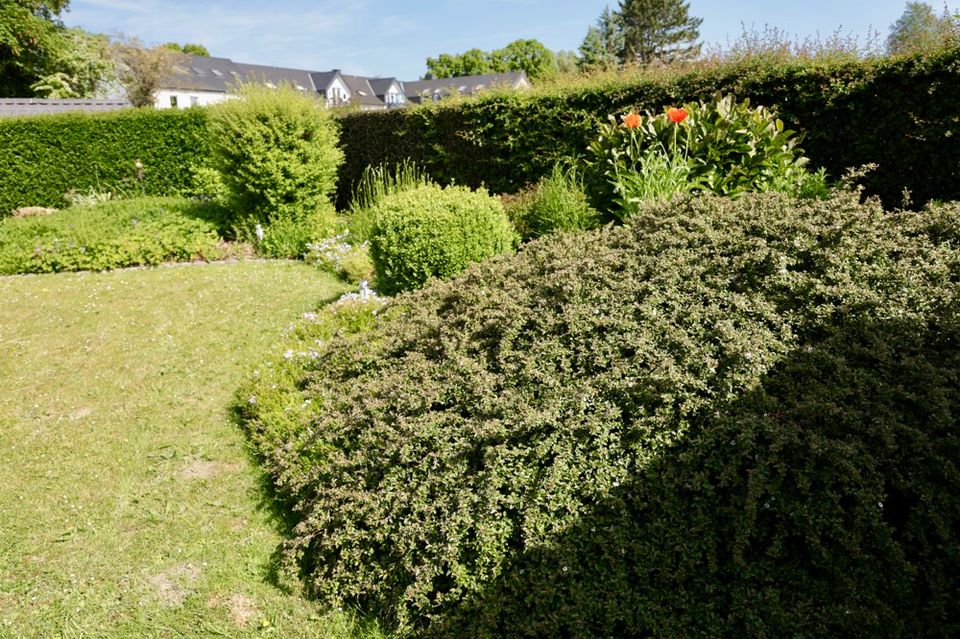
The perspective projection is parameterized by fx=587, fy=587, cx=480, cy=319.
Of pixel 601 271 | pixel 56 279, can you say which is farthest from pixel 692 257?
pixel 56 279

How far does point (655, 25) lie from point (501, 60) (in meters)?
21.7

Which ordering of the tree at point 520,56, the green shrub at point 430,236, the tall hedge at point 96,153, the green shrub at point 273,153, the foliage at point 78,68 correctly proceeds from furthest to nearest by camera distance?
the tree at point 520,56, the foliage at point 78,68, the tall hedge at point 96,153, the green shrub at point 273,153, the green shrub at point 430,236

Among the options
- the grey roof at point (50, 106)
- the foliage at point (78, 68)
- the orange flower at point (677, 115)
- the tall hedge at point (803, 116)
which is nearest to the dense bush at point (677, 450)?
the orange flower at point (677, 115)

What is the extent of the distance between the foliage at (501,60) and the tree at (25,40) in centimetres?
4803

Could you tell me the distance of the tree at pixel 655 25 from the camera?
5181cm

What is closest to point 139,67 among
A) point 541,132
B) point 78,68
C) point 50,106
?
point 78,68

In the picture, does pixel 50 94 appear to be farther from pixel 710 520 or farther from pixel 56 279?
pixel 710 520

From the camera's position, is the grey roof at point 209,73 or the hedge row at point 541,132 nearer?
the hedge row at point 541,132

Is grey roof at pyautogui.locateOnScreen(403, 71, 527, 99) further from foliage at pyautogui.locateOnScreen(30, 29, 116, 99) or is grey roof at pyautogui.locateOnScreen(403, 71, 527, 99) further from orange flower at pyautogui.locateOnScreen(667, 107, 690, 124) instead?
orange flower at pyautogui.locateOnScreen(667, 107, 690, 124)

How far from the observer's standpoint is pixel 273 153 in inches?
370

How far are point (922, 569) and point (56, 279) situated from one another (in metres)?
9.80

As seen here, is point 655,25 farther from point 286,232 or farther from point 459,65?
point 286,232

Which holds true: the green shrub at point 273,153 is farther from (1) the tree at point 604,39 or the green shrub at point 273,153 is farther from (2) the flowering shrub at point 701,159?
(1) the tree at point 604,39

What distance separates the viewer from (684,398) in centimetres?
254
